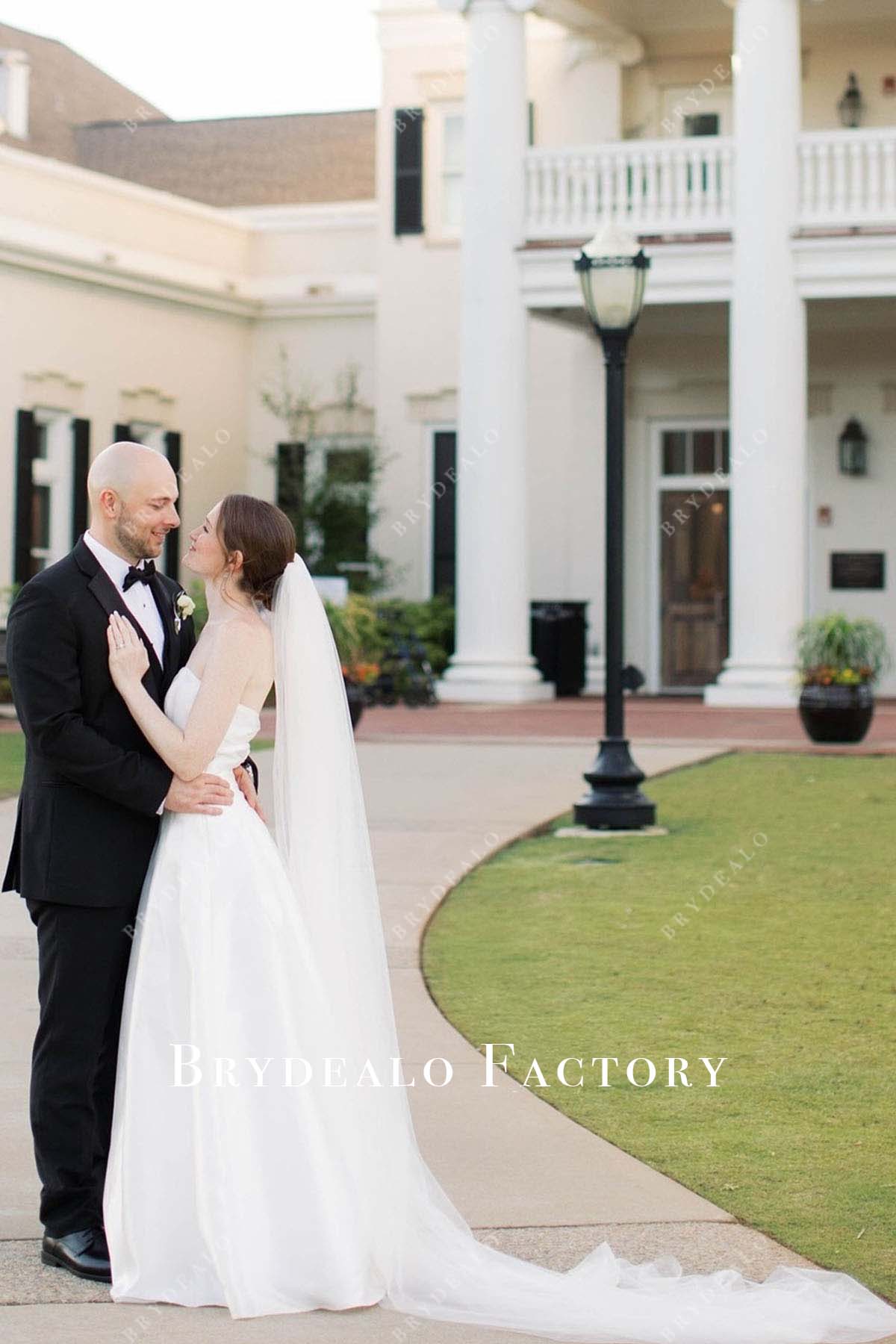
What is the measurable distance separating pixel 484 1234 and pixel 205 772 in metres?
1.27

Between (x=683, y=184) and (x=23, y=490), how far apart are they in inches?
318

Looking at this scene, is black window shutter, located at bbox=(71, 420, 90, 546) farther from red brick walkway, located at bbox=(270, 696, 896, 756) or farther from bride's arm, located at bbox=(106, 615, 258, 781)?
bride's arm, located at bbox=(106, 615, 258, 781)

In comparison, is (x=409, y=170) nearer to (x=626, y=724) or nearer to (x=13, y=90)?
(x=626, y=724)

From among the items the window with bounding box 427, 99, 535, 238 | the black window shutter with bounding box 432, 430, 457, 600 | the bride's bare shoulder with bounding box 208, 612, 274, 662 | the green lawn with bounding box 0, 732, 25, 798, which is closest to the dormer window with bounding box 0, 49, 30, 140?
the window with bounding box 427, 99, 535, 238

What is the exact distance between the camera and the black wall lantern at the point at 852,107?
76.6 feet

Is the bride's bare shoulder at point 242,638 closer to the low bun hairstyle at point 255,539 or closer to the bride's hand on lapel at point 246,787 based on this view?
the low bun hairstyle at point 255,539

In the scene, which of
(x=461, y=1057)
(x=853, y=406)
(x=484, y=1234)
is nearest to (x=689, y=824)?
(x=461, y=1057)

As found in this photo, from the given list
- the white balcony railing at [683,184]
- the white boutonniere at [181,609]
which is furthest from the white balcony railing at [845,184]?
the white boutonniere at [181,609]

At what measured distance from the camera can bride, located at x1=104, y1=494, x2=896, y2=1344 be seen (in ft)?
14.3

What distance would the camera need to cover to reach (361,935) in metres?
4.74

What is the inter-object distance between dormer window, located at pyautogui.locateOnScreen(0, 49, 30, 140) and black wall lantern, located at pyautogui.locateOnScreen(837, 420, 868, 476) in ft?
62.1

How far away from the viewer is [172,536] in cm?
2573

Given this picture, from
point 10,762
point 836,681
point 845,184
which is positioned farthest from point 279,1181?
point 845,184

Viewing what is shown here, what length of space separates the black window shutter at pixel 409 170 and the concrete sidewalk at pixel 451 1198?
17992 millimetres
